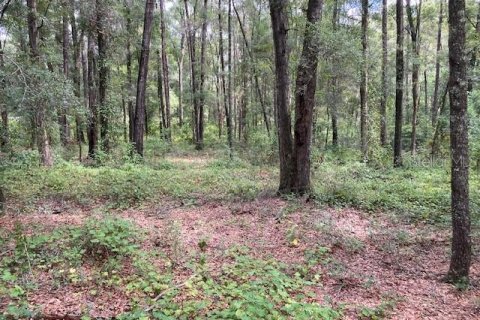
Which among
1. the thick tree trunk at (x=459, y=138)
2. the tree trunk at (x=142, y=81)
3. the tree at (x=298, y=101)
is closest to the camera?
the thick tree trunk at (x=459, y=138)

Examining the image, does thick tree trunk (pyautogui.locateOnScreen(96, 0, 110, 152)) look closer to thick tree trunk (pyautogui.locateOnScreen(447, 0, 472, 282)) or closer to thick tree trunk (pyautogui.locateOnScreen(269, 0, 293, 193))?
thick tree trunk (pyautogui.locateOnScreen(269, 0, 293, 193))

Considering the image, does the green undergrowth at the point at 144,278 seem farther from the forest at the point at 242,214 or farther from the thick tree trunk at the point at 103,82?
the thick tree trunk at the point at 103,82

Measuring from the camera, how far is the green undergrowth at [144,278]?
3.80m

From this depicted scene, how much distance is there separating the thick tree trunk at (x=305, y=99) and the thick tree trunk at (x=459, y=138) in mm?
3517

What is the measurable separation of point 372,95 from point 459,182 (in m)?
12.6

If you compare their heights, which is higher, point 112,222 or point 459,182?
point 459,182

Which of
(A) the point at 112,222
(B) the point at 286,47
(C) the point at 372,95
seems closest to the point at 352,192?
(B) the point at 286,47

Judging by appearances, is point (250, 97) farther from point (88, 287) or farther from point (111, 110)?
point (88, 287)

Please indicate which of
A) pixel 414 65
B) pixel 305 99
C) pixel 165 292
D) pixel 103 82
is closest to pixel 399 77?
pixel 414 65

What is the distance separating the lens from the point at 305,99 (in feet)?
28.2

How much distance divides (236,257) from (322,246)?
1697mm

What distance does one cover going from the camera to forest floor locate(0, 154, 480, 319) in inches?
167

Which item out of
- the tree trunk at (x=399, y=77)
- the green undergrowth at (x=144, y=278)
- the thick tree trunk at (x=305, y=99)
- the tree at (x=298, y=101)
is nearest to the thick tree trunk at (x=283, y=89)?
the tree at (x=298, y=101)

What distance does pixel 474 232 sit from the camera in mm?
6793
